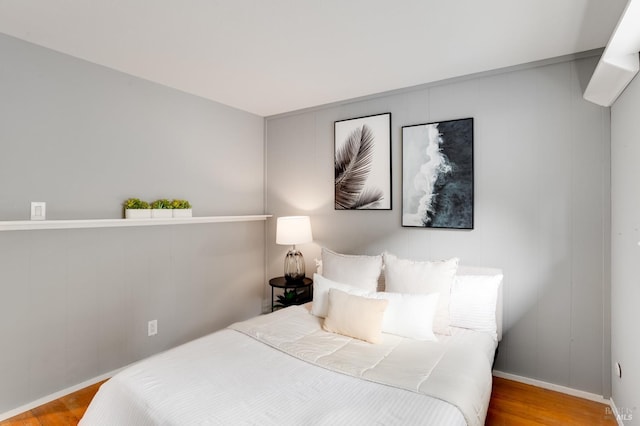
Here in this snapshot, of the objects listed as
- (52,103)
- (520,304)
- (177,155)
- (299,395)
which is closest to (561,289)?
(520,304)

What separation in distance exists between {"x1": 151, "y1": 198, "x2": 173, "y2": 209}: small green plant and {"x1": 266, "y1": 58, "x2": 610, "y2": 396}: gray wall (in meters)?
2.13

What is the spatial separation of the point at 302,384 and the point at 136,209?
203 cm

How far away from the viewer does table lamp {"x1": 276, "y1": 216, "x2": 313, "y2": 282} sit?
11.3 feet

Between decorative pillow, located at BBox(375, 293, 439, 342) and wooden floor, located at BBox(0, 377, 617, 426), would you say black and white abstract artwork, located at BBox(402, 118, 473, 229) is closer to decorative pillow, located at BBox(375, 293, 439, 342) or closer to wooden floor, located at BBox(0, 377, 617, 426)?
decorative pillow, located at BBox(375, 293, 439, 342)

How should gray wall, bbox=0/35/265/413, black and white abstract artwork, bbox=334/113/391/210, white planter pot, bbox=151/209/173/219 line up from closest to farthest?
gray wall, bbox=0/35/265/413
white planter pot, bbox=151/209/173/219
black and white abstract artwork, bbox=334/113/391/210

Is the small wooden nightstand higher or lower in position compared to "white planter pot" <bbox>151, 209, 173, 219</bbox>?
lower

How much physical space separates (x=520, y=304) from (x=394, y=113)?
1.94 metres

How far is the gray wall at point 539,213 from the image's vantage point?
2.41 meters

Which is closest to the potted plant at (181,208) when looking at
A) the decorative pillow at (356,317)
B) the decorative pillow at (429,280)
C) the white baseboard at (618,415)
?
the decorative pillow at (356,317)

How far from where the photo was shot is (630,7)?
54.7 inches

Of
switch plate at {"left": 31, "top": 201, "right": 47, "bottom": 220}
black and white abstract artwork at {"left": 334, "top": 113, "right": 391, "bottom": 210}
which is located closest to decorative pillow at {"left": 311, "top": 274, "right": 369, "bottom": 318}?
black and white abstract artwork at {"left": 334, "top": 113, "right": 391, "bottom": 210}

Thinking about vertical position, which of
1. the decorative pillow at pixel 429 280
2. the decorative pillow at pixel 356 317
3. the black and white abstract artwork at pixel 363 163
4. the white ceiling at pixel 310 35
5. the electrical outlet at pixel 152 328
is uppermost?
the white ceiling at pixel 310 35

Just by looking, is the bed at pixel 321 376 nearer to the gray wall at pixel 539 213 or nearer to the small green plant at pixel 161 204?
the gray wall at pixel 539 213

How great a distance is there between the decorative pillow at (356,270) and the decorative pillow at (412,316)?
43 cm
